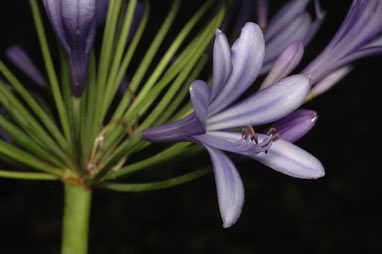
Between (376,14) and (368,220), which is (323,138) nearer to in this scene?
(368,220)

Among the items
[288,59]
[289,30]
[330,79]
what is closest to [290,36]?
[289,30]

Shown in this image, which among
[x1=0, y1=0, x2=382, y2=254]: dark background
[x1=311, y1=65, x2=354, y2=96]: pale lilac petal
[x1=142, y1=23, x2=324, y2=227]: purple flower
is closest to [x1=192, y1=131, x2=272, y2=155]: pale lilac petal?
[x1=142, y1=23, x2=324, y2=227]: purple flower

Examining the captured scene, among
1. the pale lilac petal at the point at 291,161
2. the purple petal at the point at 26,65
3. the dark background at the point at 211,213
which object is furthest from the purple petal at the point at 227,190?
the dark background at the point at 211,213

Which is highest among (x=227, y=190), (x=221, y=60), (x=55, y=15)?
(x=55, y=15)

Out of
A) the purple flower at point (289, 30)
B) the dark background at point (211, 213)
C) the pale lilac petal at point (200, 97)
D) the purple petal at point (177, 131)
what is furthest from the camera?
the dark background at point (211, 213)

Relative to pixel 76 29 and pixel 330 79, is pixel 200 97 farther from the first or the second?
pixel 330 79

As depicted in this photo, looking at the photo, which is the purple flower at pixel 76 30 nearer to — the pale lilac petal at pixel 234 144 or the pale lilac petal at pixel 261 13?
the pale lilac petal at pixel 234 144
